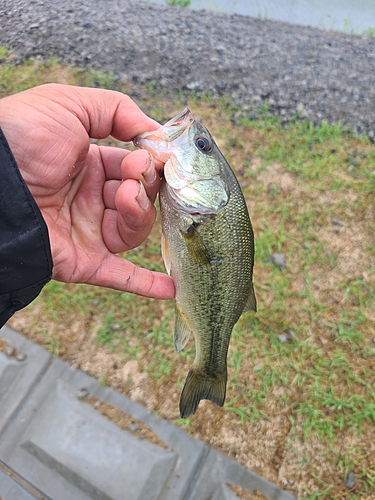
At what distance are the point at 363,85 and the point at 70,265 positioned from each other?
3.76m

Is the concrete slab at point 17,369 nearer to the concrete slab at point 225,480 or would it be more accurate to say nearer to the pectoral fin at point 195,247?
the concrete slab at point 225,480

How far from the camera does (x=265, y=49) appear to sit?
4551mm

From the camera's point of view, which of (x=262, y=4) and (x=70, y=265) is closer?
(x=70, y=265)

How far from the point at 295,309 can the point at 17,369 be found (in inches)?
79.6

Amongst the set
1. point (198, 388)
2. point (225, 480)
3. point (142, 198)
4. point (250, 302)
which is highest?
point (142, 198)

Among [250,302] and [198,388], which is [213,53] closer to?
[250,302]

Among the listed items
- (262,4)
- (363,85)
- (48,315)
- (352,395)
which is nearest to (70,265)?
(48,315)

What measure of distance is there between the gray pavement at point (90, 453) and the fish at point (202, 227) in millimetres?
973

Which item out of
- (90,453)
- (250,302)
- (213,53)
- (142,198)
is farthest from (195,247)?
(213,53)

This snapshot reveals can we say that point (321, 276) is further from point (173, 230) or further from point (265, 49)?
point (265, 49)

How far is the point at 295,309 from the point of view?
120 inches

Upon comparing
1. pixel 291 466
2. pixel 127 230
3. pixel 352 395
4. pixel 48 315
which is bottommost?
pixel 291 466

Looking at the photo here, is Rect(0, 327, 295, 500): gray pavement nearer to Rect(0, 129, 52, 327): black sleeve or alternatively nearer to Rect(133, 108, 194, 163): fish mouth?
Rect(0, 129, 52, 327): black sleeve

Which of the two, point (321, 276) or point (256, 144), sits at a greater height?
point (256, 144)
